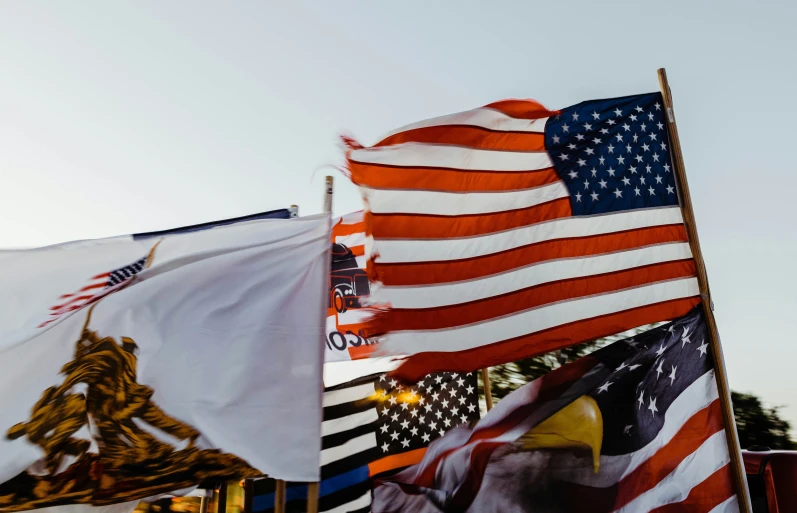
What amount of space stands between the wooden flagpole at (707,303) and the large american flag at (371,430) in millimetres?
3703

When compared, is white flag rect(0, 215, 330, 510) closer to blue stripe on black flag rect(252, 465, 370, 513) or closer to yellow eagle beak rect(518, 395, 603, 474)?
yellow eagle beak rect(518, 395, 603, 474)

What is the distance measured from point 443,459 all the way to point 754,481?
3524 mm

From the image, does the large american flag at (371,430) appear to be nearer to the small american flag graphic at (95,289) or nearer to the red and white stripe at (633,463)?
the red and white stripe at (633,463)

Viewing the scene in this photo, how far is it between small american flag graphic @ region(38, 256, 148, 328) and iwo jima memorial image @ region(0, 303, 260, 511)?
470 mm

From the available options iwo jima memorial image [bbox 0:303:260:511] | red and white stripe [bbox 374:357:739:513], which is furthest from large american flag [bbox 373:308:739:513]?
iwo jima memorial image [bbox 0:303:260:511]

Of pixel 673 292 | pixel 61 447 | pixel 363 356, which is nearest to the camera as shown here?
pixel 61 447

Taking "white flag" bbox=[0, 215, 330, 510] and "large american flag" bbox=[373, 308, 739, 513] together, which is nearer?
"white flag" bbox=[0, 215, 330, 510]

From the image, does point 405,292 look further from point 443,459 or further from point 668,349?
point 668,349

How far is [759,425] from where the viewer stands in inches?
915

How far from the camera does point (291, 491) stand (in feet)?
29.8

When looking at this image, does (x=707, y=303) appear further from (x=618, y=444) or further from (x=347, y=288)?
(x=347, y=288)

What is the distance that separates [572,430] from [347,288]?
6088mm

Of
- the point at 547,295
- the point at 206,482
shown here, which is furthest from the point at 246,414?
the point at 547,295

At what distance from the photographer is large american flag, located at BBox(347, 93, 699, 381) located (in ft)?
19.4
